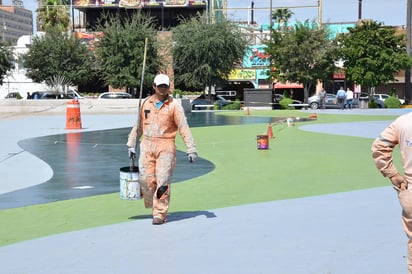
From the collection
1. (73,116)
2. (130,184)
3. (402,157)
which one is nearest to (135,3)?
(73,116)

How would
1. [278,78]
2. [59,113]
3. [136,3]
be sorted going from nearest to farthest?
[59,113] → [278,78] → [136,3]

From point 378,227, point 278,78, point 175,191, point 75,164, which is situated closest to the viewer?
point 378,227

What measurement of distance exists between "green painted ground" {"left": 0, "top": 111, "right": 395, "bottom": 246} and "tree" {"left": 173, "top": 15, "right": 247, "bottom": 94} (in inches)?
1362

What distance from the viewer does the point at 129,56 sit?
54.7 meters

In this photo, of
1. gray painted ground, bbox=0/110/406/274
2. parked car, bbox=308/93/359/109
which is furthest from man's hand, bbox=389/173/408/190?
parked car, bbox=308/93/359/109

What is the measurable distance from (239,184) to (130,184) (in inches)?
143

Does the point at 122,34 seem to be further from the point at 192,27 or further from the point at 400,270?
the point at 400,270

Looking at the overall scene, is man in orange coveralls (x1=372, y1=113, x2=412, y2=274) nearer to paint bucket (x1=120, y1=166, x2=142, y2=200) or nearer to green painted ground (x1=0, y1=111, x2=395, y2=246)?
paint bucket (x1=120, y1=166, x2=142, y2=200)

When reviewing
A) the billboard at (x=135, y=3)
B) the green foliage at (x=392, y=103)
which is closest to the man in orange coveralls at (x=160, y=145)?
the green foliage at (x=392, y=103)

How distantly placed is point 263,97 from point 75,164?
111ft

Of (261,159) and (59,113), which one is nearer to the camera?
(261,159)

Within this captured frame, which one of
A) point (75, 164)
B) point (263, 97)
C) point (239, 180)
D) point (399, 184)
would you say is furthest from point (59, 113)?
point (399, 184)

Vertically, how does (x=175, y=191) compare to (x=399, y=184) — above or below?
below

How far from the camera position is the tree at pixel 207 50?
53344 mm
